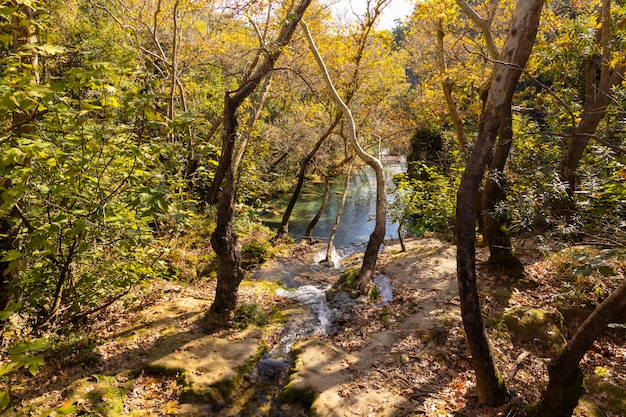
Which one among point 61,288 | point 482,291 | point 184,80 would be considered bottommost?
point 482,291

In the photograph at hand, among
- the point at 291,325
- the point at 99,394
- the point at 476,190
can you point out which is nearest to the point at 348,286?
the point at 291,325

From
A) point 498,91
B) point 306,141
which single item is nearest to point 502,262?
point 498,91

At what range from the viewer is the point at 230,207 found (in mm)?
7016

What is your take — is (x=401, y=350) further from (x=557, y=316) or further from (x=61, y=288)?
(x=61, y=288)

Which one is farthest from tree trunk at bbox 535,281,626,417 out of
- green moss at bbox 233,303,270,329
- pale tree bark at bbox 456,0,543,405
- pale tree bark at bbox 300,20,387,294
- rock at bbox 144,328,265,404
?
green moss at bbox 233,303,270,329

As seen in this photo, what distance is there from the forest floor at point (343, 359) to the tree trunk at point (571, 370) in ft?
1.58

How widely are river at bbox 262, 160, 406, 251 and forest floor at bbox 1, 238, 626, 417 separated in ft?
28.6

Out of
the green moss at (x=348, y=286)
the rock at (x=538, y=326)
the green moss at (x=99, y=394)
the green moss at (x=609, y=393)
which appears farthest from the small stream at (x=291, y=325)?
the green moss at (x=609, y=393)

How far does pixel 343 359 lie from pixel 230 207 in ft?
12.7

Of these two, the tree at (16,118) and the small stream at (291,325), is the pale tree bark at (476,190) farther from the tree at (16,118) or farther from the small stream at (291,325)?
the tree at (16,118)

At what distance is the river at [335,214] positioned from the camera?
67.8 feet

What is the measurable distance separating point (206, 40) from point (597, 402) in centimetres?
1834

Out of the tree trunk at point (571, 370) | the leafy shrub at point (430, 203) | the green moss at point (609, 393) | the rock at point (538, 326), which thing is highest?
the leafy shrub at point (430, 203)

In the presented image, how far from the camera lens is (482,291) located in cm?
825
